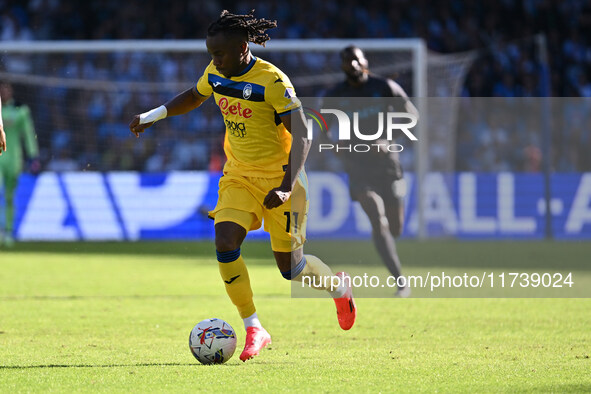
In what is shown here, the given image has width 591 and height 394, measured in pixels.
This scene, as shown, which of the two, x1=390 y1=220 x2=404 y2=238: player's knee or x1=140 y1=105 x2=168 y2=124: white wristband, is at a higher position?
x1=140 y1=105 x2=168 y2=124: white wristband

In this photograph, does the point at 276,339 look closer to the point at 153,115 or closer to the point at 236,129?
the point at 236,129

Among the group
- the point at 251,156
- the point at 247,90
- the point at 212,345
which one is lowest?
the point at 212,345

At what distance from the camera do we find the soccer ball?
5.47 m

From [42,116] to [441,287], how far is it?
10.5 metres

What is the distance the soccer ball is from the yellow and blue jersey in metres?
1.03

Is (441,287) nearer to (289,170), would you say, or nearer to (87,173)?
(289,170)

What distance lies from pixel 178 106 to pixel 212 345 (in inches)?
65.5

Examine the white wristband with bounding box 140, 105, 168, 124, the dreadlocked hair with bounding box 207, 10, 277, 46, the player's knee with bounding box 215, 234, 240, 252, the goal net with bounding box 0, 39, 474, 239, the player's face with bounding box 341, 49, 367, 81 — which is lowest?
the goal net with bounding box 0, 39, 474, 239

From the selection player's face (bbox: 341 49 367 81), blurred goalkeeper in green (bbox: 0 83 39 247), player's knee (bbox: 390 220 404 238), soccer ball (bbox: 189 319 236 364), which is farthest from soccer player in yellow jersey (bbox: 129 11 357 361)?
blurred goalkeeper in green (bbox: 0 83 39 247)

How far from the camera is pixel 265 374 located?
511 cm

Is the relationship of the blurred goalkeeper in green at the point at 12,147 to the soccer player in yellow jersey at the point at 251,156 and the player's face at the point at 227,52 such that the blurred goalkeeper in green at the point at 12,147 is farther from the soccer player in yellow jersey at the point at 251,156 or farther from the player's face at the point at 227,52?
the player's face at the point at 227,52

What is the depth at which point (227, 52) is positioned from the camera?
5660 mm

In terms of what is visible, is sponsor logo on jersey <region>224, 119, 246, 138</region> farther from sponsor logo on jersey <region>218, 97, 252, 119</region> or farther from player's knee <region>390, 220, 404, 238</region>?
player's knee <region>390, 220, 404, 238</region>

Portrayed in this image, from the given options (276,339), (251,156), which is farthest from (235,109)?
(276,339)
